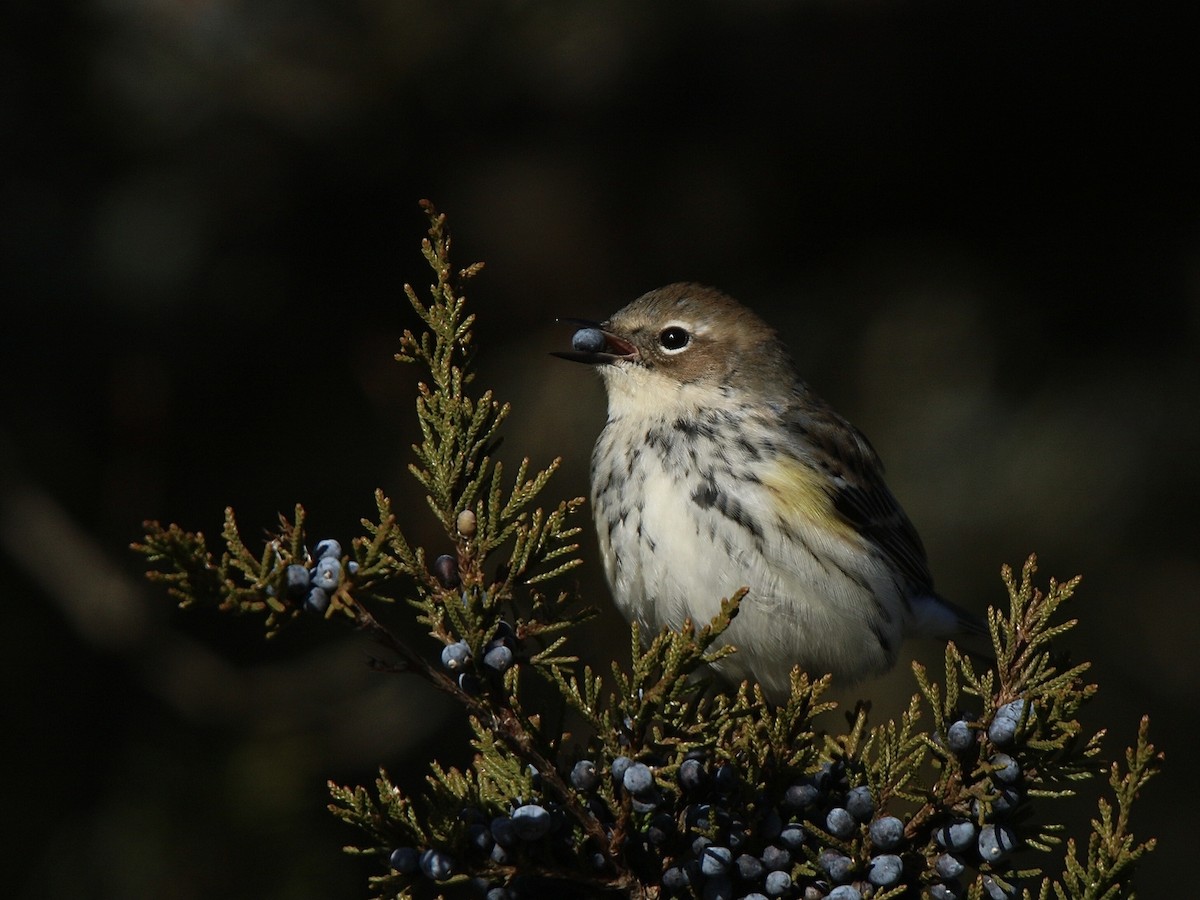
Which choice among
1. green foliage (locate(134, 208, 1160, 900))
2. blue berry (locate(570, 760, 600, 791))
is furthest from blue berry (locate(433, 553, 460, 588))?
blue berry (locate(570, 760, 600, 791))

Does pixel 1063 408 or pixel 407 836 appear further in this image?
pixel 1063 408

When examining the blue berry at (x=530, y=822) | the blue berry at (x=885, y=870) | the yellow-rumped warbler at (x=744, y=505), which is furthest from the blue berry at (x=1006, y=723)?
the yellow-rumped warbler at (x=744, y=505)

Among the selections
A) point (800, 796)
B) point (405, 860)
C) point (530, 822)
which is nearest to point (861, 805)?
point (800, 796)

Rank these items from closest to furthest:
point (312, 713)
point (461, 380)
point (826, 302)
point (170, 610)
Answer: point (461, 380)
point (312, 713)
point (170, 610)
point (826, 302)

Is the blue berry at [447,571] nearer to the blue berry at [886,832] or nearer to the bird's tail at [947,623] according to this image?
the blue berry at [886,832]

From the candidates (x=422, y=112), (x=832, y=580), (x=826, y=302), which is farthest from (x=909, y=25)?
(x=832, y=580)

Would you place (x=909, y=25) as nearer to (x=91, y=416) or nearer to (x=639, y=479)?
(x=639, y=479)

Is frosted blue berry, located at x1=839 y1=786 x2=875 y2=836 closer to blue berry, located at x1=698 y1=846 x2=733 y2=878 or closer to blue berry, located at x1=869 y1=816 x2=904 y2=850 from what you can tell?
blue berry, located at x1=869 y1=816 x2=904 y2=850
